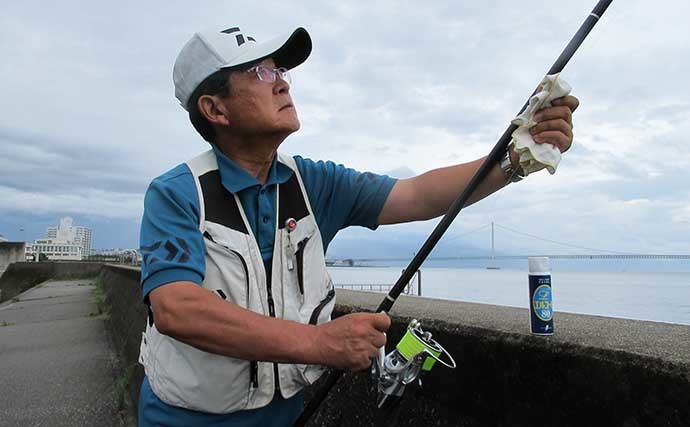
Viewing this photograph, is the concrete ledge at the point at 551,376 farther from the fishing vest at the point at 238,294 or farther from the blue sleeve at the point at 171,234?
the blue sleeve at the point at 171,234

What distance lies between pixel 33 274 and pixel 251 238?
31.4 meters

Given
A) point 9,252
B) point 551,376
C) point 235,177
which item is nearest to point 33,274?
point 9,252

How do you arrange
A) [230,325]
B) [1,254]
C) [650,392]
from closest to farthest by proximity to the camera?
1. [650,392]
2. [230,325]
3. [1,254]

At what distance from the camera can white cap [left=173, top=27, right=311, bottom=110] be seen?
6.47 ft

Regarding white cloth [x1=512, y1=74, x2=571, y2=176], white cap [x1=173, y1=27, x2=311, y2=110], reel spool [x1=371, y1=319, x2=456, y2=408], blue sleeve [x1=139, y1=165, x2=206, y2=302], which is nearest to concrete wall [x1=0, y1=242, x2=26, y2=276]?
white cap [x1=173, y1=27, x2=311, y2=110]

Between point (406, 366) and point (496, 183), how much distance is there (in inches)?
29.6

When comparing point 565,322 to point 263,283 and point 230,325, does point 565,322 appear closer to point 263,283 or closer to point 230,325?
point 263,283

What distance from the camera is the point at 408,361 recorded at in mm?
1711

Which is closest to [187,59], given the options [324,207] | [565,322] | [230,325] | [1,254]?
[324,207]

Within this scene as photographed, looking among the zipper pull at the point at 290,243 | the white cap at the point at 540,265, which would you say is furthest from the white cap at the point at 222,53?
the white cap at the point at 540,265

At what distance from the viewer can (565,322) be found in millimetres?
2234

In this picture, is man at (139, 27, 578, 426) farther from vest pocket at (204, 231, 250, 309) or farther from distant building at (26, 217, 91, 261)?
distant building at (26, 217, 91, 261)

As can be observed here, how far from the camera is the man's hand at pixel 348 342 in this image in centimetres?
157

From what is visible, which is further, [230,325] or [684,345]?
[684,345]
